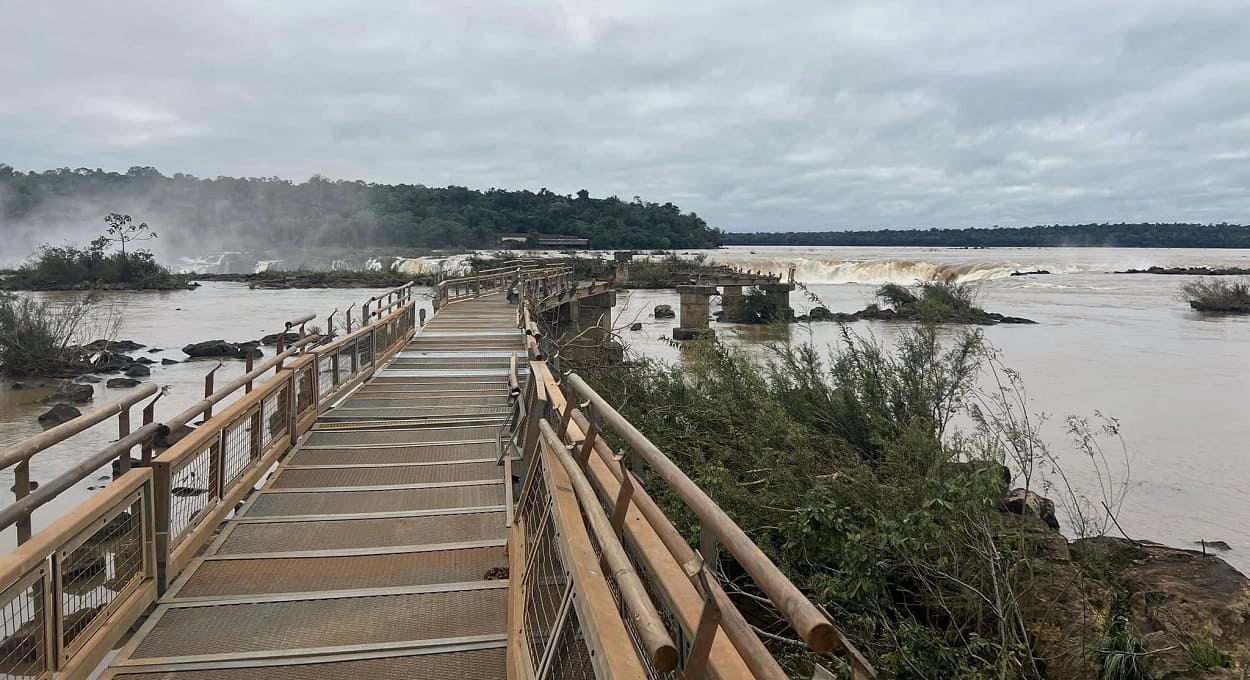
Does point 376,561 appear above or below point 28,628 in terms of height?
below

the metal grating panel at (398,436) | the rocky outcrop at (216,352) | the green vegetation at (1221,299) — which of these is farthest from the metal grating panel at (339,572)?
the green vegetation at (1221,299)

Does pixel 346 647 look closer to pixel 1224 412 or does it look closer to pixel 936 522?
pixel 936 522

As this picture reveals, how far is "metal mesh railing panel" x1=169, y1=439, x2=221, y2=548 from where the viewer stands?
4.62m

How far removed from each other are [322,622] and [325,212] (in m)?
155

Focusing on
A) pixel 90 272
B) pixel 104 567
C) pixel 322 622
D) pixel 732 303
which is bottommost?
pixel 322 622

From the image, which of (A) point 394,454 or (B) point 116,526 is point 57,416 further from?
(B) point 116,526

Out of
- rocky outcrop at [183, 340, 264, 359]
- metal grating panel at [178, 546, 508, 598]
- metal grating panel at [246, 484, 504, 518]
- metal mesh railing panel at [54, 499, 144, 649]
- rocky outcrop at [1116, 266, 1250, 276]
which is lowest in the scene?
rocky outcrop at [183, 340, 264, 359]

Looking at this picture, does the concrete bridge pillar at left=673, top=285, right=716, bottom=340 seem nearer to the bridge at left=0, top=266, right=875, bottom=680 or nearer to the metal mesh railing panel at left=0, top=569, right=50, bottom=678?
the bridge at left=0, top=266, right=875, bottom=680

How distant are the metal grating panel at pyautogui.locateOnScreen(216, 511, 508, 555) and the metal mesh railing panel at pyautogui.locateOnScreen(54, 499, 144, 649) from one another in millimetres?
938

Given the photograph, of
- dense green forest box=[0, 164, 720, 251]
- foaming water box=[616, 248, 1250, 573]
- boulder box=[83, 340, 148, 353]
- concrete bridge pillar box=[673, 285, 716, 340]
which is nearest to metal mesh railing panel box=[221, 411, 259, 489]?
foaming water box=[616, 248, 1250, 573]

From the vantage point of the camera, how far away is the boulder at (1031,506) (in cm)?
797

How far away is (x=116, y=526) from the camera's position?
12.6 feet

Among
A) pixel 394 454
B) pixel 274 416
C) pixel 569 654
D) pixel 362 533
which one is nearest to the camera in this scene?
pixel 569 654

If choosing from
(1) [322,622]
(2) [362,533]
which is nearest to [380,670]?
(1) [322,622]
